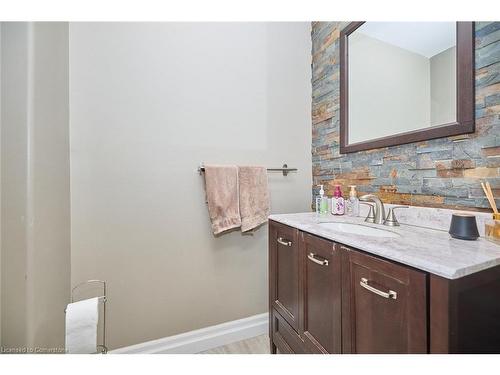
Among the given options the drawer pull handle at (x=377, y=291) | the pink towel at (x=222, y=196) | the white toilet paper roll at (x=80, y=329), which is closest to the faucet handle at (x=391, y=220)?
the drawer pull handle at (x=377, y=291)

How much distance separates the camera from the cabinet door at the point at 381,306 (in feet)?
1.98

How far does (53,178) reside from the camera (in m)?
1.00

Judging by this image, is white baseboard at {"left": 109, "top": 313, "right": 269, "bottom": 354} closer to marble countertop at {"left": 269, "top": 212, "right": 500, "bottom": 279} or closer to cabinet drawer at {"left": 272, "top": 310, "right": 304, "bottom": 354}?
cabinet drawer at {"left": 272, "top": 310, "right": 304, "bottom": 354}

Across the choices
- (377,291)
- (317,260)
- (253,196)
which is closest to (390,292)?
(377,291)

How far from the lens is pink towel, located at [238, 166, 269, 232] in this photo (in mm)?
1521

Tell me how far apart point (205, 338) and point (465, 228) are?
1490 millimetres

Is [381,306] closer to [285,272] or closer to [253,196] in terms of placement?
[285,272]

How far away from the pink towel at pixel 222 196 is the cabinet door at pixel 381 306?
2.56 ft

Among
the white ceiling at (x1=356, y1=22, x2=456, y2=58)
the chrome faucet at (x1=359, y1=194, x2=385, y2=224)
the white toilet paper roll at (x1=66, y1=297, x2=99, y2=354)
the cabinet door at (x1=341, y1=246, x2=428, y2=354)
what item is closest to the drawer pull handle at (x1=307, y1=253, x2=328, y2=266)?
the cabinet door at (x1=341, y1=246, x2=428, y2=354)

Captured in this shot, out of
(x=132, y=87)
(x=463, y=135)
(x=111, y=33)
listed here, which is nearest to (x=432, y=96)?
(x=463, y=135)

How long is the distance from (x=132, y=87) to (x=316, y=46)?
135 cm

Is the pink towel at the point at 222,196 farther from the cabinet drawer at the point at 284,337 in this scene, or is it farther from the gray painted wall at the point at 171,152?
the cabinet drawer at the point at 284,337

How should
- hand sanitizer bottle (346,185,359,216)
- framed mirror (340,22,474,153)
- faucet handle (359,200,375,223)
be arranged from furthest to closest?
1. hand sanitizer bottle (346,185,359,216)
2. faucet handle (359,200,375,223)
3. framed mirror (340,22,474,153)
